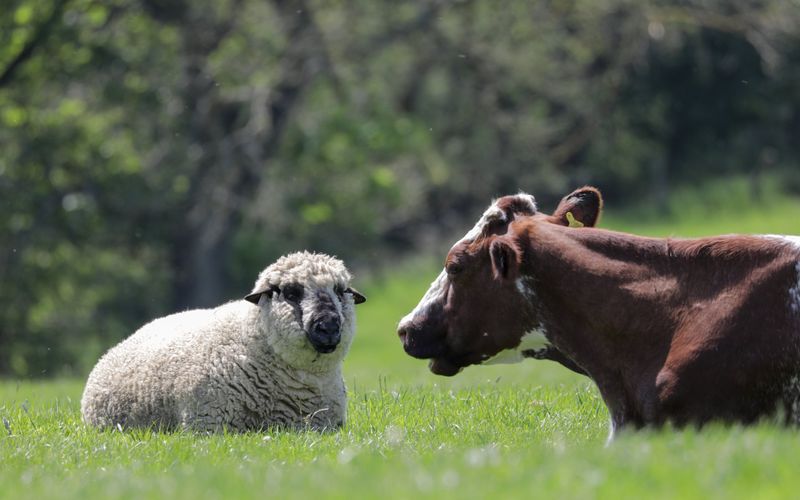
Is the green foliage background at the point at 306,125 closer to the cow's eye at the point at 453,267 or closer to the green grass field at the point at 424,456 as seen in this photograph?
the green grass field at the point at 424,456

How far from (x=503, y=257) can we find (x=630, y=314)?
900 millimetres

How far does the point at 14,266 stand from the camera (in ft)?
105

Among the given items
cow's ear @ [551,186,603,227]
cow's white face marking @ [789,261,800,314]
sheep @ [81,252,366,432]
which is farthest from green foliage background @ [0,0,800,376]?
cow's white face marking @ [789,261,800,314]

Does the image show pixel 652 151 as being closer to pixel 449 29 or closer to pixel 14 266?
pixel 449 29

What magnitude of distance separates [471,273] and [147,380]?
3.36 metres

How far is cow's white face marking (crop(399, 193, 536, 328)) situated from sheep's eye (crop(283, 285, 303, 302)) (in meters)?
Answer: 1.70

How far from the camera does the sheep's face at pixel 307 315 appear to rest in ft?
35.9

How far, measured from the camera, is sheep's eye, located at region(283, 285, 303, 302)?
11211 millimetres

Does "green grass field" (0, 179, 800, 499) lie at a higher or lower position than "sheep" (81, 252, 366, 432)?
lower

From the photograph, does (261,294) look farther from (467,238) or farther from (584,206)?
(584,206)

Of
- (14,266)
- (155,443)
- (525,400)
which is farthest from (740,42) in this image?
(155,443)

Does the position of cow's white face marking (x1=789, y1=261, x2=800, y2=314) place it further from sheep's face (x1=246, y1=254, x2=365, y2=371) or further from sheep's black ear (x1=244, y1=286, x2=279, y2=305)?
sheep's black ear (x1=244, y1=286, x2=279, y2=305)

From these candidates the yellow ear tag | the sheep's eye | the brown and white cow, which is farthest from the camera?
the sheep's eye

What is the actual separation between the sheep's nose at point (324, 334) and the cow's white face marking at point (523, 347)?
180cm
